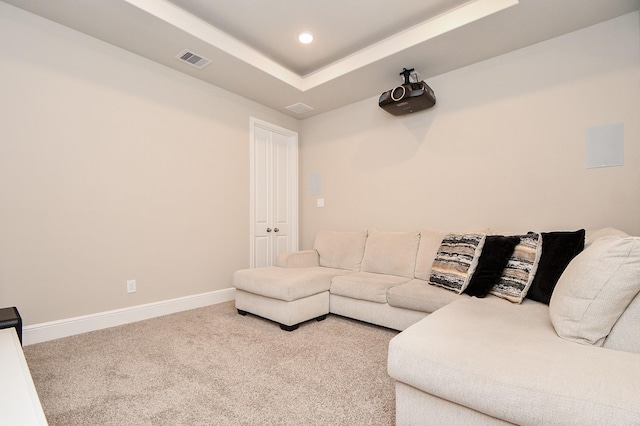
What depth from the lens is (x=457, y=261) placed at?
2.48 m

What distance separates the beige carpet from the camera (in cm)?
153

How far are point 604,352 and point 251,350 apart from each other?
202 centimetres

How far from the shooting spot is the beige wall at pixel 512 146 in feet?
8.24

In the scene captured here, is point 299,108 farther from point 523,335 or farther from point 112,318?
point 523,335

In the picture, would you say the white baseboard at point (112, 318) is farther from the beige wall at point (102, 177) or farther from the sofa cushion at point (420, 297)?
the sofa cushion at point (420, 297)

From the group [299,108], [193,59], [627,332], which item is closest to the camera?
[627,332]

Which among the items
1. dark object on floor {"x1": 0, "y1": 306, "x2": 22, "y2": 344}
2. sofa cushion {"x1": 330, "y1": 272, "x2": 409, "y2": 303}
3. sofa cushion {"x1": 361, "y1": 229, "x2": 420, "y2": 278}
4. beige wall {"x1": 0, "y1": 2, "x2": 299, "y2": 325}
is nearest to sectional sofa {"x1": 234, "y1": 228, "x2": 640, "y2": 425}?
sofa cushion {"x1": 330, "y1": 272, "x2": 409, "y2": 303}

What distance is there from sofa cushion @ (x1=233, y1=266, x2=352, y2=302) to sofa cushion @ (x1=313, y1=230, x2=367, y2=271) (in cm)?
35

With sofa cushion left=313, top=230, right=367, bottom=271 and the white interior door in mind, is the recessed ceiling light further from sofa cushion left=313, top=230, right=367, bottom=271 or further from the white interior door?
sofa cushion left=313, top=230, right=367, bottom=271

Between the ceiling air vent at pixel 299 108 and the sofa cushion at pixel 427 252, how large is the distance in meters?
2.46

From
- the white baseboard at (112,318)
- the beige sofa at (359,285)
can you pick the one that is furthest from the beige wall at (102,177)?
the beige sofa at (359,285)

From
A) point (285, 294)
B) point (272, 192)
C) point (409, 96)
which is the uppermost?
point (409, 96)

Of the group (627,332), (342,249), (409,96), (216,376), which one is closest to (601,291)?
(627,332)

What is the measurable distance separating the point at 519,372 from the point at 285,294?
1.91 metres
